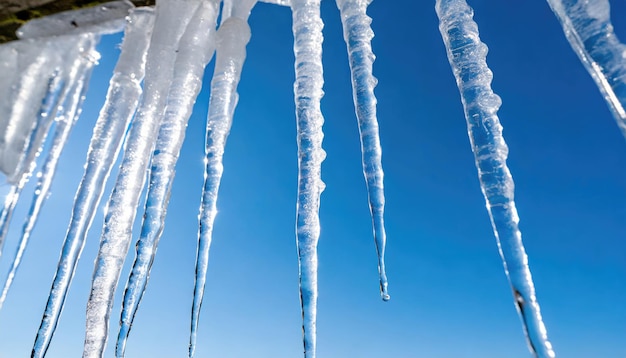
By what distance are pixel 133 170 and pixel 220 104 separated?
626 mm

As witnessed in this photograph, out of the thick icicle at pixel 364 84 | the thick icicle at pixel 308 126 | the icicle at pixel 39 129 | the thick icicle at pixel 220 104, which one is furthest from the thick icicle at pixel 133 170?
the icicle at pixel 39 129

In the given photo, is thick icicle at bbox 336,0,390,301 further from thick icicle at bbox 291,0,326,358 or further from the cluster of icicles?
thick icicle at bbox 291,0,326,358

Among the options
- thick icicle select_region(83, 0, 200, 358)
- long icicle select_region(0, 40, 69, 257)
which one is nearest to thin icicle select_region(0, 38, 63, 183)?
long icicle select_region(0, 40, 69, 257)

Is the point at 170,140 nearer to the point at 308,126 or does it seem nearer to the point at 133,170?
the point at 133,170

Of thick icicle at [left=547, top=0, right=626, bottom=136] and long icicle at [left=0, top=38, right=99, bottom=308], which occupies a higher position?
long icicle at [left=0, top=38, right=99, bottom=308]

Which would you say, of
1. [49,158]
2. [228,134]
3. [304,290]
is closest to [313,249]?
[304,290]

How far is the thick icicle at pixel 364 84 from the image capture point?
2039mm

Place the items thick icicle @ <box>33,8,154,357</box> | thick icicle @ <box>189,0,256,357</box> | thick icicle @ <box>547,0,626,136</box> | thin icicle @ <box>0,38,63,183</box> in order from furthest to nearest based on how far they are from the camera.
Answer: thin icicle @ <box>0,38,63,183</box>, thick icicle @ <box>33,8,154,357</box>, thick icicle @ <box>189,0,256,357</box>, thick icicle @ <box>547,0,626,136</box>

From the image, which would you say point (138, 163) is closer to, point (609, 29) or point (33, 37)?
point (33, 37)

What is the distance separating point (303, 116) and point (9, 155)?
2.31 metres

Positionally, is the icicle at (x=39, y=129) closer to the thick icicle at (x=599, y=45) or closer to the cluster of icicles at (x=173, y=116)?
the cluster of icicles at (x=173, y=116)

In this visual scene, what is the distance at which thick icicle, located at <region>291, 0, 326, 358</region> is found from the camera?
1.98 m

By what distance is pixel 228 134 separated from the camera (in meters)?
2.55

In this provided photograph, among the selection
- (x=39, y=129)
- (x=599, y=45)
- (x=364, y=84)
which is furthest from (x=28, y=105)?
(x=599, y=45)
